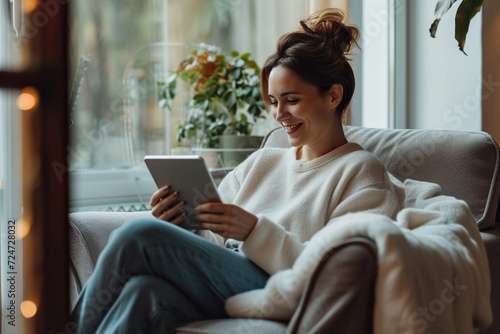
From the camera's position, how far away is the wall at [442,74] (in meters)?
2.55

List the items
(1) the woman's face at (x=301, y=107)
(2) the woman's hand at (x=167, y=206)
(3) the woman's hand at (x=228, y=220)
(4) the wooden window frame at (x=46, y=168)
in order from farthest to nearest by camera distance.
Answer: (1) the woman's face at (x=301, y=107) < (2) the woman's hand at (x=167, y=206) < (3) the woman's hand at (x=228, y=220) < (4) the wooden window frame at (x=46, y=168)

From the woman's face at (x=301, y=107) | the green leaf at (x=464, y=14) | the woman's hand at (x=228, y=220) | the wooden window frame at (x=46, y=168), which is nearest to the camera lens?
the wooden window frame at (x=46, y=168)

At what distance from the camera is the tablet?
1.36m

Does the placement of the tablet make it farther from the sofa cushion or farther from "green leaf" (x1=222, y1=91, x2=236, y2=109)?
"green leaf" (x1=222, y1=91, x2=236, y2=109)

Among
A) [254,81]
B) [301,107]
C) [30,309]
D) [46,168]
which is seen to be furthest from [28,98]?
[254,81]

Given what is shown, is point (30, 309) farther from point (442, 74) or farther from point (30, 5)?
point (442, 74)

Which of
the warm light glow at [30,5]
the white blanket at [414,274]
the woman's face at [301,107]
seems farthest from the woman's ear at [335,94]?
the warm light glow at [30,5]

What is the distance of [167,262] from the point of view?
1251 mm

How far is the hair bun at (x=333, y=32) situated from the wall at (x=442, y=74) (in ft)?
3.40

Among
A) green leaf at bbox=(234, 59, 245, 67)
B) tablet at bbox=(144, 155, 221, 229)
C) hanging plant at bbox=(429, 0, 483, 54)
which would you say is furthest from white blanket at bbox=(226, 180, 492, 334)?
green leaf at bbox=(234, 59, 245, 67)

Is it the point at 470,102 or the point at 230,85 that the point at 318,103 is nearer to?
the point at 230,85

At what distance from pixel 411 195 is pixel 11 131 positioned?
1.07 metres

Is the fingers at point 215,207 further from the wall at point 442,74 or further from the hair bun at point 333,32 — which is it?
the wall at point 442,74

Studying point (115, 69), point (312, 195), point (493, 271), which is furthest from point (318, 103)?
point (115, 69)
